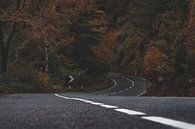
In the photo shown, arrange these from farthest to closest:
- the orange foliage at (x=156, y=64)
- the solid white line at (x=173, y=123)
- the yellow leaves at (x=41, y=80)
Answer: the orange foliage at (x=156, y=64)
the yellow leaves at (x=41, y=80)
the solid white line at (x=173, y=123)

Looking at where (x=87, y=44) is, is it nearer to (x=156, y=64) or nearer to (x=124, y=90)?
(x=156, y=64)

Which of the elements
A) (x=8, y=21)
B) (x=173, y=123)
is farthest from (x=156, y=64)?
(x=173, y=123)

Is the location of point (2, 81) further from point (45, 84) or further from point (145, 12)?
point (145, 12)

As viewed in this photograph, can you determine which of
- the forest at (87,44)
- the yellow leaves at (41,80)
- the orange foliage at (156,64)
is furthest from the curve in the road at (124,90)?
the yellow leaves at (41,80)

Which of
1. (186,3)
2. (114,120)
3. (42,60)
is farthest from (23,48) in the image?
(114,120)

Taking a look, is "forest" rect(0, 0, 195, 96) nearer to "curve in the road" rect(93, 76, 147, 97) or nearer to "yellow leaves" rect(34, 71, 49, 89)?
"yellow leaves" rect(34, 71, 49, 89)

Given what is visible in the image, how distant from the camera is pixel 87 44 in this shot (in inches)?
2277

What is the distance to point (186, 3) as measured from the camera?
58.4m

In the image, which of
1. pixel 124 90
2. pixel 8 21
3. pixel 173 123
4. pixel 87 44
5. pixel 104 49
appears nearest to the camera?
pixel 173 123

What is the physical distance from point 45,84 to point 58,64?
1067 centimetres

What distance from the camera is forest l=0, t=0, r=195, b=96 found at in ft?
114

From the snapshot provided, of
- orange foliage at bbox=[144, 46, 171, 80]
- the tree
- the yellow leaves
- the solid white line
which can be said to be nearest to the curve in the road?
orange foliage at bbox=[144, 46, 171, 80]

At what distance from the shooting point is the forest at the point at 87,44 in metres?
34.8

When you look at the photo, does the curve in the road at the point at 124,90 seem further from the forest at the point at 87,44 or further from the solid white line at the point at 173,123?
the solid white line at the point at 173,123
